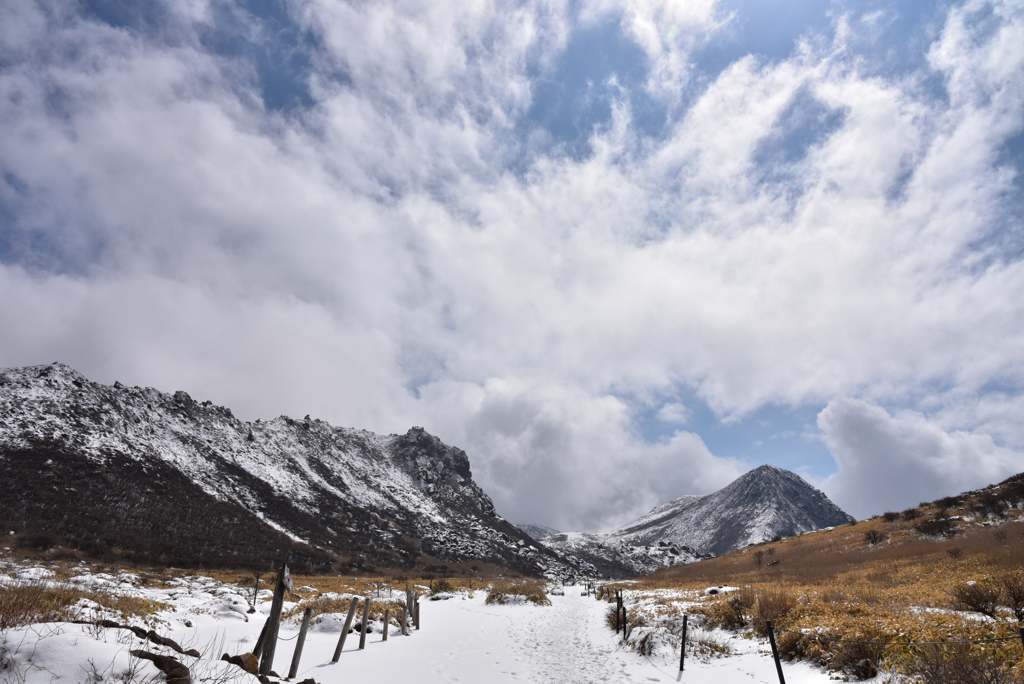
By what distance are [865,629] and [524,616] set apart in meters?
23.4

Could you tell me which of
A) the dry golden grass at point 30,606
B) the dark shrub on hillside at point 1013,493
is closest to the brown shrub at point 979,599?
the dry golden grass at point 30,606

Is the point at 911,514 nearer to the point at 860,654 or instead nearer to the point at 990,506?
the point at 990,506

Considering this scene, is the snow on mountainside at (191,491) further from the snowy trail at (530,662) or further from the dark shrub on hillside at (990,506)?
the dark shrub on hillside at (990,506)

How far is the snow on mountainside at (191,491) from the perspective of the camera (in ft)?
249

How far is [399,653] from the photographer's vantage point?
50.5ft

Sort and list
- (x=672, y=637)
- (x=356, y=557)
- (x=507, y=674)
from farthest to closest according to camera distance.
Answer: (x=356, y=557), (x=672, y=637), (x=507, y=674)

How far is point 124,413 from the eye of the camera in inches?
4557

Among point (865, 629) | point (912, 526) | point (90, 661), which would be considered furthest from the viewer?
point (912, 526)

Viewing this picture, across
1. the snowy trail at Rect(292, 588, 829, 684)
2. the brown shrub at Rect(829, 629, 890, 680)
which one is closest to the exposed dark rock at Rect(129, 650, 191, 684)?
the snowy trail at Rect(292, 588, 829, 684)

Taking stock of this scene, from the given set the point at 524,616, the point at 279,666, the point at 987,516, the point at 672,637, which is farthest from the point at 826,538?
the point at 279,666

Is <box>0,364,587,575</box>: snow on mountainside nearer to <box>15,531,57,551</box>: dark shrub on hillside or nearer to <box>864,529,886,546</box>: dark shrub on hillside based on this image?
<box>15,531,57,551</box>: dark shrub on hillside

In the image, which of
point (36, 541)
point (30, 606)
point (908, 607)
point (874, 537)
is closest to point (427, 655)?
point (30, 606)

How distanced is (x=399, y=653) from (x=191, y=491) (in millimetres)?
115315

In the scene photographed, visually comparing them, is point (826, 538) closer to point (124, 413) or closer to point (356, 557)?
point (356, 557)
